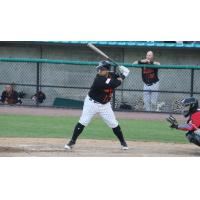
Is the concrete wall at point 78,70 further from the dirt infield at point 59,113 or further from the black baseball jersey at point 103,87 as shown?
the black baseball jersey at point 103,87

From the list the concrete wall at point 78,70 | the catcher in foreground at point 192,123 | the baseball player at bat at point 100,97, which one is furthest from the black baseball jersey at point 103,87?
the concrete wall at point 78,70

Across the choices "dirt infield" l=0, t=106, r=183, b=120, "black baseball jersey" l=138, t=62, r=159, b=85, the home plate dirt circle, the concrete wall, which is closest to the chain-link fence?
the concrete wall

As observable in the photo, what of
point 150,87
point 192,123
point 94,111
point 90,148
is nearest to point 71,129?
point 90,148

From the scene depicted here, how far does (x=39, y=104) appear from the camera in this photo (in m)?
20.6

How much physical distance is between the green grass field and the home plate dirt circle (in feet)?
2.79

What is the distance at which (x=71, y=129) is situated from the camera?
15.6 m

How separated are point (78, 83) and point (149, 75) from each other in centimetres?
347

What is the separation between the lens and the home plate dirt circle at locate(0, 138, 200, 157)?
37.6 feet

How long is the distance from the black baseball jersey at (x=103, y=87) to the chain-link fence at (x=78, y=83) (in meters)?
7.64

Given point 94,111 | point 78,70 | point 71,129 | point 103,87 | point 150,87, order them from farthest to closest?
1. point 78,70
2. point 150,87
3. point 71,129
4. point 94,111
5. point 103,87

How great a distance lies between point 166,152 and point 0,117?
6555 millimetres

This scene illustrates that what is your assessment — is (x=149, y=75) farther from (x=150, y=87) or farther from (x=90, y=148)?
(x=90, y=148)

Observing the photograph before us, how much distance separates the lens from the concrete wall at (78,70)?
70.9ft

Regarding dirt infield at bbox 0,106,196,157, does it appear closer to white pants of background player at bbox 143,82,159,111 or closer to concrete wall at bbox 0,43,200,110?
white pants of background player at bbox 143,82,159,111
